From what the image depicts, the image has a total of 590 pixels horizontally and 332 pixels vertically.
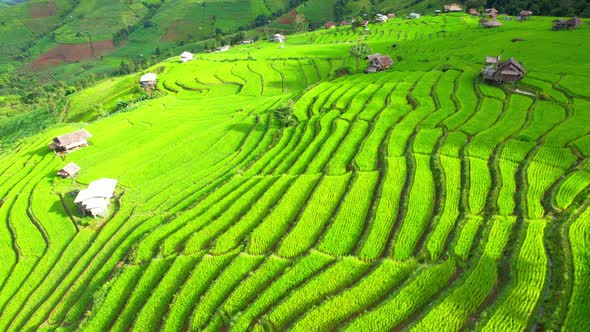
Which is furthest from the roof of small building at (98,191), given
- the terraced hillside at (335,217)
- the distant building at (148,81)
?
the distant building at (148,81)

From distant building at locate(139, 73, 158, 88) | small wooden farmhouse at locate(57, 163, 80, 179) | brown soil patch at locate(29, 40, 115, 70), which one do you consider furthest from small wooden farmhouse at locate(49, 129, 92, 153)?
brown soil patch at locate(29, 40, 115, 70)

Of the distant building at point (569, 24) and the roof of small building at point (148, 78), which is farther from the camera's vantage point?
the roof of small building at point (148, 78)

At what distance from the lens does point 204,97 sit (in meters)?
75.3

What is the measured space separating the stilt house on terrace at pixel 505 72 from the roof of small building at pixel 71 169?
5997cm

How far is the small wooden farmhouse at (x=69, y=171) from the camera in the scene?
44.2m

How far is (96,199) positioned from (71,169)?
1216 centimetres

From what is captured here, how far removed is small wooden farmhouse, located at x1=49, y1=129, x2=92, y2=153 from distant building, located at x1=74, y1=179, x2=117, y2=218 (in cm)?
1855

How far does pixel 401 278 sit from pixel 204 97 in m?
65.9

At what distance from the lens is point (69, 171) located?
44.1m

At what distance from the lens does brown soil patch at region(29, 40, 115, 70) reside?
173250 millimetres

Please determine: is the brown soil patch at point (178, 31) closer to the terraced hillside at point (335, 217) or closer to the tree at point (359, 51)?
the tree at point (359, 51)

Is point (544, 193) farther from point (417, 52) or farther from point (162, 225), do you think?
point (417, 52)

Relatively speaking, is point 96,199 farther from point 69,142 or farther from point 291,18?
point 291,18

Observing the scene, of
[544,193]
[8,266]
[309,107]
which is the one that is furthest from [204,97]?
[544,193]
